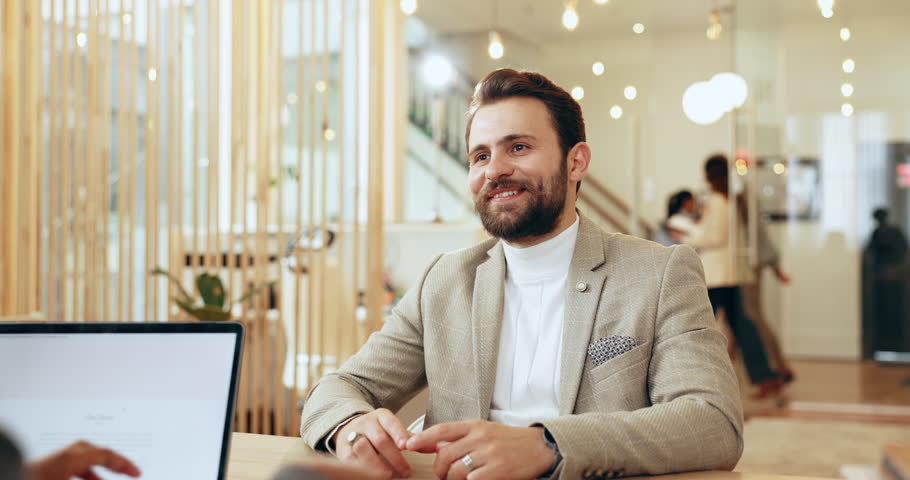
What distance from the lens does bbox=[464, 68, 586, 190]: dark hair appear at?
4.94ft

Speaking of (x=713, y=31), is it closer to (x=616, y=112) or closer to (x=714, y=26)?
(x=714, y=26)

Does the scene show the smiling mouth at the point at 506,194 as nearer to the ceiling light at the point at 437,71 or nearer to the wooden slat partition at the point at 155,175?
the wooden slat partition at the point at 155,175

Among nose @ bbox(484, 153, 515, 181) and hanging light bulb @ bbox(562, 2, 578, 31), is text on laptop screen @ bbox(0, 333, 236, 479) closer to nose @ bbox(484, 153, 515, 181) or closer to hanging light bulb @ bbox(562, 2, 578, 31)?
nose @ bbox(484, 153, 515, 181)

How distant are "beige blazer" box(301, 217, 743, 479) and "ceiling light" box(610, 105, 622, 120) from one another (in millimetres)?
4087

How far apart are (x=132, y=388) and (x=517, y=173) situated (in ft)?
2.72

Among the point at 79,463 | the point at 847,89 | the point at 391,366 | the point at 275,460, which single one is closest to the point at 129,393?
the point at 79,463

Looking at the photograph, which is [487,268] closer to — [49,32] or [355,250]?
[355,250]

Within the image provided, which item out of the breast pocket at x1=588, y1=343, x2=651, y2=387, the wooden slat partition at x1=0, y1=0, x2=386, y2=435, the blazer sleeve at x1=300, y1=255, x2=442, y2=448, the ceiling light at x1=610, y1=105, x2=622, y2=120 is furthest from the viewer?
the ceiling light at x1=610, y1=105, x2=622, y2=120

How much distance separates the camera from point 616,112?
552 centimetres

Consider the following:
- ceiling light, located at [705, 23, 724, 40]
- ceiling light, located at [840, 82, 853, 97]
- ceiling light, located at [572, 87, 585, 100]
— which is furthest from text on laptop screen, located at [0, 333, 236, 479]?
ceiling light, located at [840, 82, 853, 97]

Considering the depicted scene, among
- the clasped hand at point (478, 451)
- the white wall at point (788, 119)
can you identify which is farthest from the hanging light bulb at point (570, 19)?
the clasped hand at point (478, 451)

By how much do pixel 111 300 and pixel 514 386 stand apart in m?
3.44

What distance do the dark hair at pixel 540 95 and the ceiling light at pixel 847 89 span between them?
15.8 feet

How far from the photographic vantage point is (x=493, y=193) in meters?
1.49
